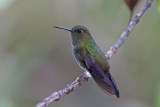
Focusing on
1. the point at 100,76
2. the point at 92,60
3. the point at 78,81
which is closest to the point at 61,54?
the point at 92,60

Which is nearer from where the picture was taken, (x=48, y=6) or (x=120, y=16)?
(x=120, y=16)

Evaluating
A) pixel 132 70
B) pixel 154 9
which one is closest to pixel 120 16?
pixel 154 9

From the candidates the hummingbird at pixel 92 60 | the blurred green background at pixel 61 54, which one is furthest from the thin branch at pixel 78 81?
the blurred green background at pixel 61 54

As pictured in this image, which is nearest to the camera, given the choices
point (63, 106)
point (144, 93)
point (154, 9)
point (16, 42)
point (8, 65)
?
point (154, 9)

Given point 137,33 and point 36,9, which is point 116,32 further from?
point 36,9

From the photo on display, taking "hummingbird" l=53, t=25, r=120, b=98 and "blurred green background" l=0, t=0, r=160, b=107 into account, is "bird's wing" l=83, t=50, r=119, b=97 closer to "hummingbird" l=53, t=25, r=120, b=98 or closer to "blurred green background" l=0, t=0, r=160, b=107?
"hummingbird" l=53, t=25, r=120, b=98

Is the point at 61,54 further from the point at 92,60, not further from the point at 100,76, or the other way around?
the point at 100,76

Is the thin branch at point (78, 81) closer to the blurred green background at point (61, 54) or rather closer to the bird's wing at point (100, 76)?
the bird's wing at point (100, 76)

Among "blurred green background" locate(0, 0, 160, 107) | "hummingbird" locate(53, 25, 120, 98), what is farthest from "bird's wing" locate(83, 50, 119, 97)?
"blurred green background" locate(0, 0, 160, 107)
